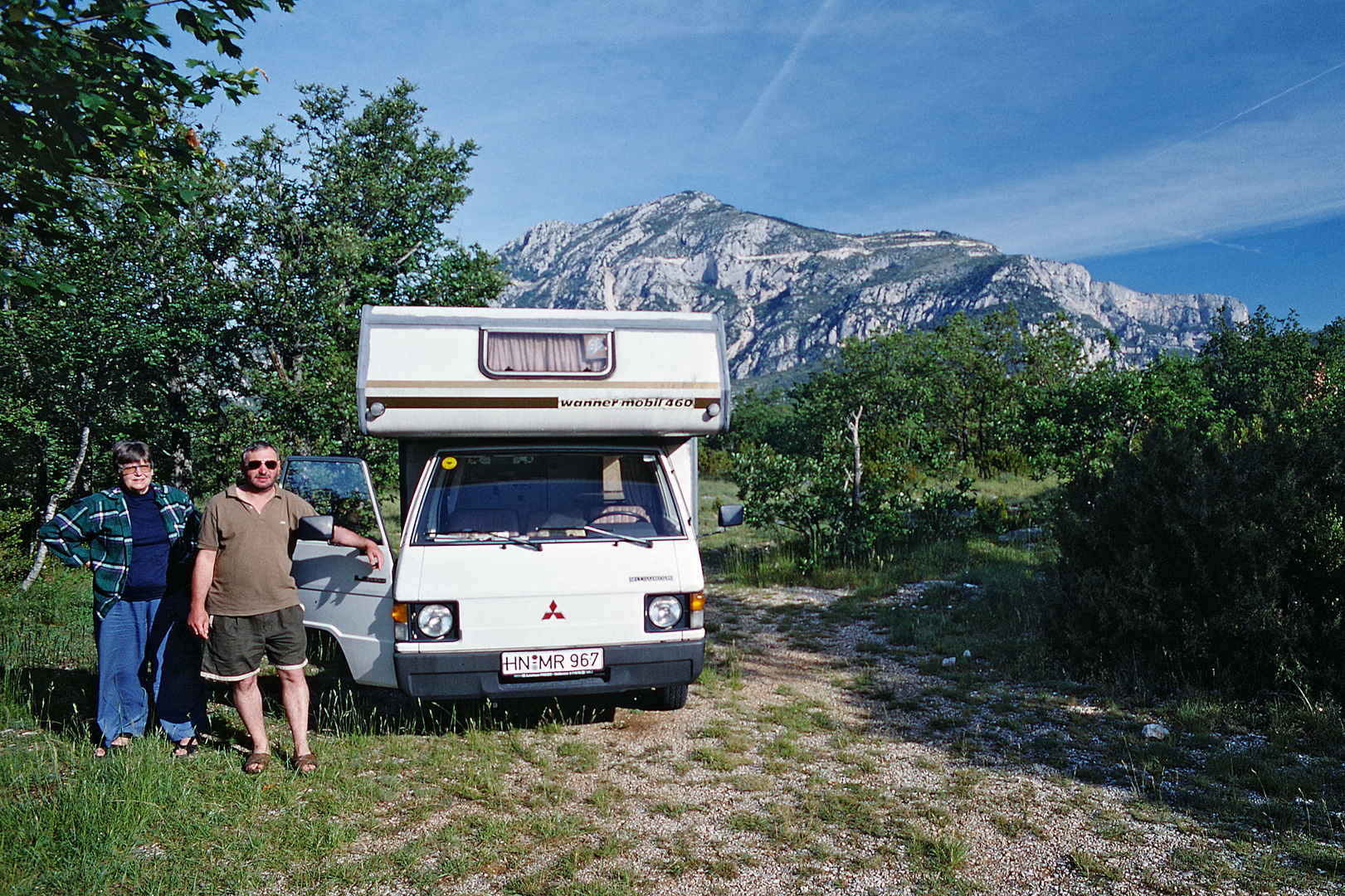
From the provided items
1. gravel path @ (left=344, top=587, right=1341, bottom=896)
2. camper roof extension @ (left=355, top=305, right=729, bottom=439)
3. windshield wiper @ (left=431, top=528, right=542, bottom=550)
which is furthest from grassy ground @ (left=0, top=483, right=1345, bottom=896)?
camper roof extension @ (left=355, top=305, right=729, bottom=439)

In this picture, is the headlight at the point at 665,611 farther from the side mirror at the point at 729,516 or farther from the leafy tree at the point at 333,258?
the leafy tree at the point at 333,258

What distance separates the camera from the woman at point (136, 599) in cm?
471

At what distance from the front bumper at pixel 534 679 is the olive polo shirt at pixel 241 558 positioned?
0.82 meters

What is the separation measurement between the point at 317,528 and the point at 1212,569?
6056 mm

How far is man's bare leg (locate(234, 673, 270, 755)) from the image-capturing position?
15.1 ft

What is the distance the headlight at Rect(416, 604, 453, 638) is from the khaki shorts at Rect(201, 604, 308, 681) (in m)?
0.66

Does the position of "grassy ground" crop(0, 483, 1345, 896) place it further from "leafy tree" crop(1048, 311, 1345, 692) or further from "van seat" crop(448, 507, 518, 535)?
"van seat" crop(448, 507, 518, 535)

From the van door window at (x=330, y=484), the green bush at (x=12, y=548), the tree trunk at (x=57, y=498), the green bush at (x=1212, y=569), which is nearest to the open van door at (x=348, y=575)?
the van door window at (x=330, y=484)

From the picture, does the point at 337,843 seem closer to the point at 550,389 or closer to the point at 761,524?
the point at 550,389

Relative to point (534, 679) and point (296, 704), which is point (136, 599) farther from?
point (534, 679)

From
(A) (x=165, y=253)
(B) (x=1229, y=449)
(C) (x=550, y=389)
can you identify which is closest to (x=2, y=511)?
(A) (x=165, y=253)

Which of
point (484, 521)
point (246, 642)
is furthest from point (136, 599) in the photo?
point (484, 521)

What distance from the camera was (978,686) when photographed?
629 centimetres

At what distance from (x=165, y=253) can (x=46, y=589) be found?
456 centimetres
